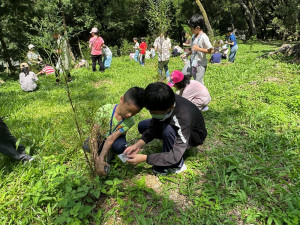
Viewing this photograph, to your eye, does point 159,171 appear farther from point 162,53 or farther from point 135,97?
point 162,53

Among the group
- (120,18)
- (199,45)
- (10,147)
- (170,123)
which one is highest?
(120,18)

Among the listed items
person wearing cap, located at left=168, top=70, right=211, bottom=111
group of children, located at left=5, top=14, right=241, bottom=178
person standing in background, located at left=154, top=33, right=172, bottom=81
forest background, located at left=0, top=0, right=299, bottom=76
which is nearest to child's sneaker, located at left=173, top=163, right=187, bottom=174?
group of children, located at left=5, top=14, right=241, bottom=178

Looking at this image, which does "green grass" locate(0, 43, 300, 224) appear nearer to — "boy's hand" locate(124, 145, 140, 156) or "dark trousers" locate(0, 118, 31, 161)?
A: "dark trousers" locate(0, 118, 31, 161)

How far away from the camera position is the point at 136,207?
178 centimetres

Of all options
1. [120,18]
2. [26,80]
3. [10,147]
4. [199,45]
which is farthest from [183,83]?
[120,18]

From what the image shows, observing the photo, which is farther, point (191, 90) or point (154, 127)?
point (191, 90)

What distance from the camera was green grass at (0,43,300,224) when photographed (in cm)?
165

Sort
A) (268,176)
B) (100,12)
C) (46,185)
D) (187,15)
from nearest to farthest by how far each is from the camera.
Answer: (46,185) < (268,176) < (100,12) < (187,15)

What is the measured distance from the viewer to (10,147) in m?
2.13

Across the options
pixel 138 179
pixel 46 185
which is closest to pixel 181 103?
pixel 138 179

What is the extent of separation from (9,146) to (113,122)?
1.18m

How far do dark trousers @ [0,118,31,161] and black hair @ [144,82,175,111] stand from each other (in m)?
1.57

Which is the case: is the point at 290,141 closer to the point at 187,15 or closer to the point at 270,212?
the point at 270,212

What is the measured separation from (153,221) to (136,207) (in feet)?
0.68
